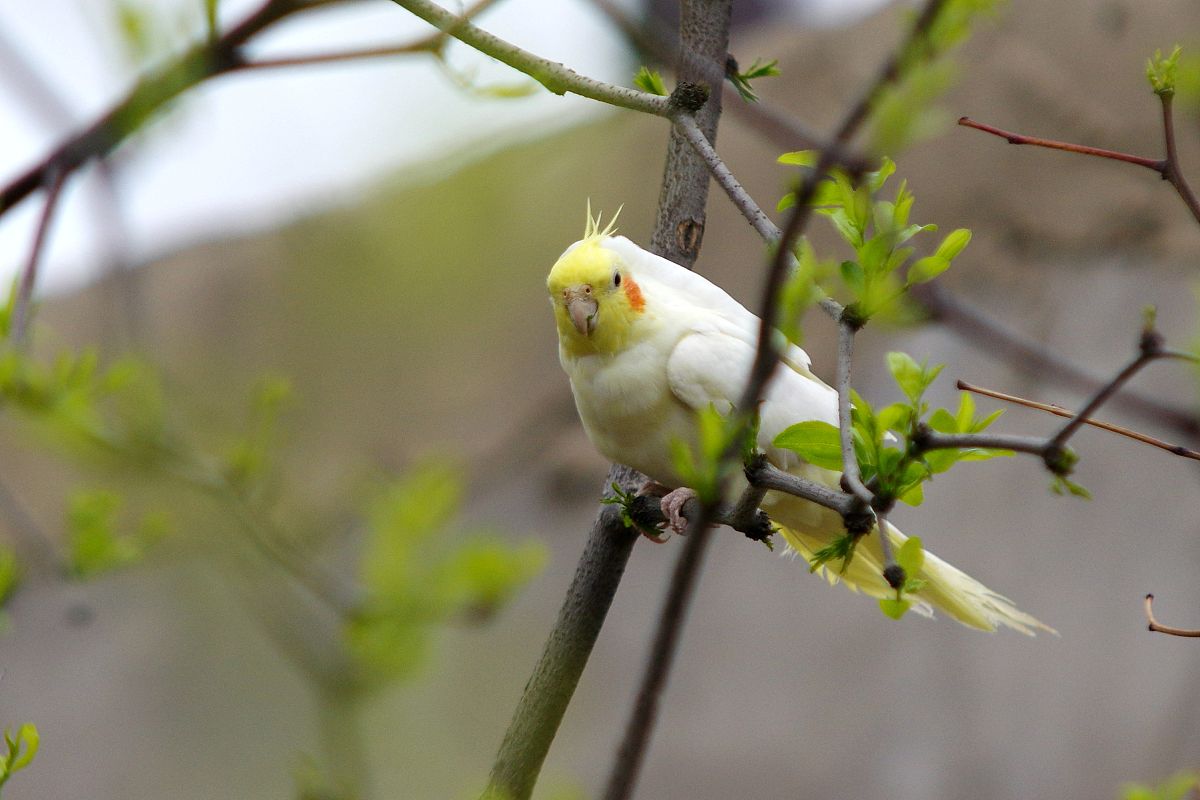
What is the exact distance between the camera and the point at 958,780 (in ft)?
18.6

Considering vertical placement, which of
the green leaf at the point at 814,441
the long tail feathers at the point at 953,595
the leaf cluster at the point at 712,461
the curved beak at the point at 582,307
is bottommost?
the leaf cluster at the point at 712,461

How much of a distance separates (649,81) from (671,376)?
0.94m

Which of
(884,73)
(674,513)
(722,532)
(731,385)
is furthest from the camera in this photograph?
(722,532)

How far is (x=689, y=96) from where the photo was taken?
1304mm

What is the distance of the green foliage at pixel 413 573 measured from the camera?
3.40 ft

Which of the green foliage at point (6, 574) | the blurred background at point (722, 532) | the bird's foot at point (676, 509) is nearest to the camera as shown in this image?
the green foliage at point (6, 574)

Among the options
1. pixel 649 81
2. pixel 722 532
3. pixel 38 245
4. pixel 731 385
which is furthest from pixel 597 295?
pixel 722 532

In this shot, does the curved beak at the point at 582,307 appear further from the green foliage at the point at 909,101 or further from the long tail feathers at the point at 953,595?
the green foliage at the point at 909,101

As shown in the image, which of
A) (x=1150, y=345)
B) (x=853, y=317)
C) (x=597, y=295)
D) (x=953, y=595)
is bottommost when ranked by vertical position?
(x=1150, y=345)

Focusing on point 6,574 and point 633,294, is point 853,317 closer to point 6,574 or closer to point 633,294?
point 633,294

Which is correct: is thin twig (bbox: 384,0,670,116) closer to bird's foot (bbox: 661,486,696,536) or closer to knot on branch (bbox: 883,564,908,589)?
knot on branch (bbox: 883,564,908,589)

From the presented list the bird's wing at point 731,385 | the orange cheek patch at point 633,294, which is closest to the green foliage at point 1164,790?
the bird's wing at point 731,385

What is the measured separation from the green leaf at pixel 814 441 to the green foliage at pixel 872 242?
15cm

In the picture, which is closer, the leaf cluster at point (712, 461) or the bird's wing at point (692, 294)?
the leaf cluster at point (712, 461)
